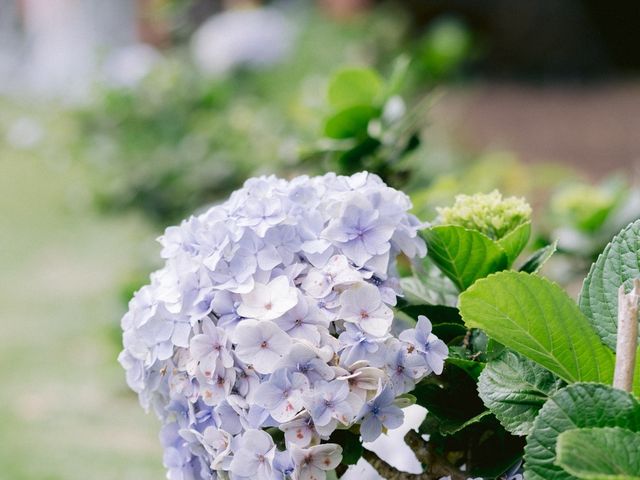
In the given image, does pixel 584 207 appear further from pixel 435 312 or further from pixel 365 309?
pixel 365 309

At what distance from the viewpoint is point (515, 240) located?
3.40ft

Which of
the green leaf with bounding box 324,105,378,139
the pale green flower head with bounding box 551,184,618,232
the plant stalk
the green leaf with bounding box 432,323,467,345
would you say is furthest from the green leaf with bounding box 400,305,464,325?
the pale green flower head with bounding box 551,184,618,232

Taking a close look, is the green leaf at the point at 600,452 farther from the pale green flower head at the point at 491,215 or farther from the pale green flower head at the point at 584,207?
the pale green flower head at the point at 584,207

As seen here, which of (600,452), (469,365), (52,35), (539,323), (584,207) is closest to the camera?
(600,452)

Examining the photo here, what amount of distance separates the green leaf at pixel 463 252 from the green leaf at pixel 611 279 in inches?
5.1

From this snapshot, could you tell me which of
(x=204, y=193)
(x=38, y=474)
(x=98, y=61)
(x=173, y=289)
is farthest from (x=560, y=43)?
(x=173, y=289)

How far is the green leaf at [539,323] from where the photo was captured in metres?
0.85

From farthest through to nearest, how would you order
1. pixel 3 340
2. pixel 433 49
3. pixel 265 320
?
pixel 433 49, pixel 3 340, pixel 265 320

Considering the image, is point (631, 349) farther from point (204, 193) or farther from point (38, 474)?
point (204, 193)

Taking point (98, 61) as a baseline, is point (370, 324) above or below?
below

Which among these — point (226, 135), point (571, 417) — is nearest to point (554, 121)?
point (226, 135)

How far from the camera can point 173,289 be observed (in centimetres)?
98

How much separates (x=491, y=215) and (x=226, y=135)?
126 inches

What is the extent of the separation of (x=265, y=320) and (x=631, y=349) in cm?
33
